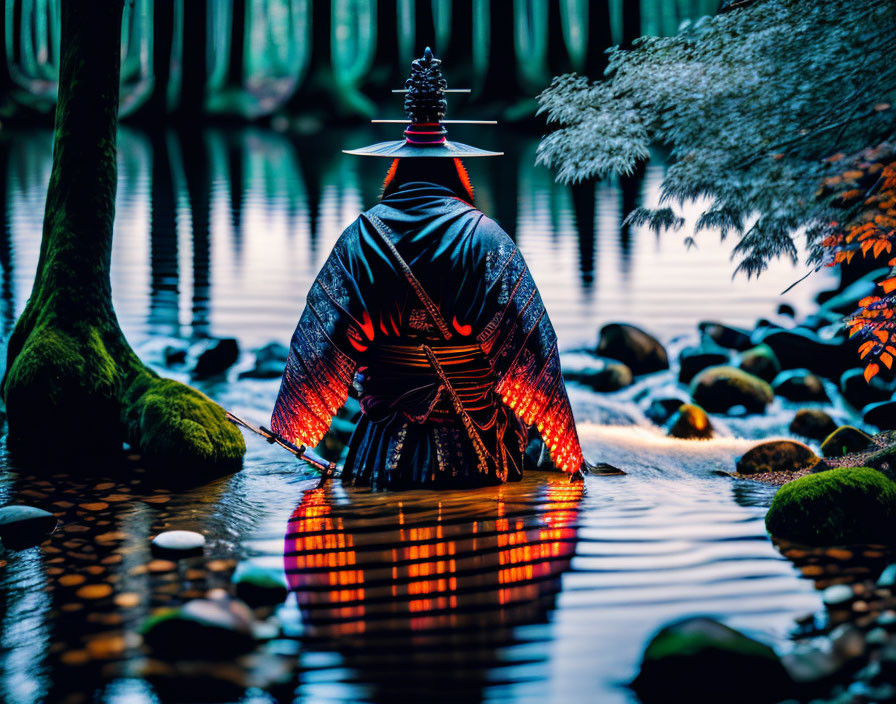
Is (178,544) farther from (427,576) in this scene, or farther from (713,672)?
(713,672)

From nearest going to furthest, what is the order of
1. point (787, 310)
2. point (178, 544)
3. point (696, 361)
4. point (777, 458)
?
point (178, 544) < point (777, 458) < point (696, 361) < point (787, 310)

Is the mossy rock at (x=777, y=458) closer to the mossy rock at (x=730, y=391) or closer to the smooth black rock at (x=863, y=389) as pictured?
the mossy rock at (x=730, y=391)

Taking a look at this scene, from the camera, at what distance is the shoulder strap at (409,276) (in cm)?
441

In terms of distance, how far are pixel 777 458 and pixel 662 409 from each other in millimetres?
1984

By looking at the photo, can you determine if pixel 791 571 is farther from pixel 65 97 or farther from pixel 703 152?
pixel 65 97

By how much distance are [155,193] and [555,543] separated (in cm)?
1469

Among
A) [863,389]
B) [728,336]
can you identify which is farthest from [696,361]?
[863,389]

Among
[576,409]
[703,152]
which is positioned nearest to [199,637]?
[703,152]

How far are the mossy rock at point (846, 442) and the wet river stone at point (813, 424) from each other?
0.98 meters

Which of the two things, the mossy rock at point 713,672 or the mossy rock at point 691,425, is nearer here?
the mossy rock at point 713,672

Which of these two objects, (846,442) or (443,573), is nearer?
(443,573)

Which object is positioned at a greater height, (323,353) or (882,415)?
(323,353)

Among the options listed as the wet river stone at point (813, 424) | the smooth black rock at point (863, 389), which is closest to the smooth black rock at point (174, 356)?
the wet river stone at point (813, 424)

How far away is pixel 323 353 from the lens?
4.66 meters
